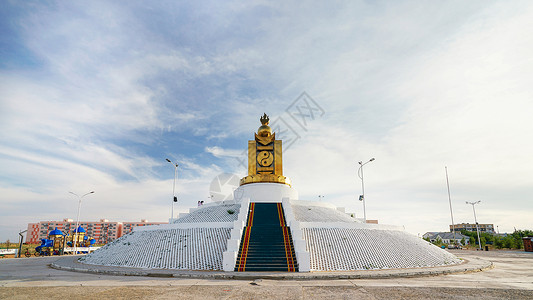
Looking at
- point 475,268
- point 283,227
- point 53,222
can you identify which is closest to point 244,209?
point 283,227

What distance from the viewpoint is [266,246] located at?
19547 millimetres

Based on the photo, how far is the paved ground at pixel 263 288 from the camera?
1123 centimetres

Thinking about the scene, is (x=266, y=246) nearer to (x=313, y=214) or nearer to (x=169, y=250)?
(x=169, y=250)

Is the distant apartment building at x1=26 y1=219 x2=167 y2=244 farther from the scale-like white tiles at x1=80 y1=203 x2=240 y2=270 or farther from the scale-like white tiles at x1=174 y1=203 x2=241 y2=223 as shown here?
the scale-like white tiles at x1=80 y1=203 x2=240 y2=270

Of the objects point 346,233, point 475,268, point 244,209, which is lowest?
point 475,268

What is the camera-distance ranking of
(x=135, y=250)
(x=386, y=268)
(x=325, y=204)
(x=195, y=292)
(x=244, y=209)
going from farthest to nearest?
(x=325, y=204)
(x=244, y=209)
(x=135, y=250)
(x=386, y=268)
(x=195, y=292)

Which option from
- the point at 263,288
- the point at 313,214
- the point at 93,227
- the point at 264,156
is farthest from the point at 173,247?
the point at 93,227

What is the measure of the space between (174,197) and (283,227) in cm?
1745

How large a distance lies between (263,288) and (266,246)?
275 inches

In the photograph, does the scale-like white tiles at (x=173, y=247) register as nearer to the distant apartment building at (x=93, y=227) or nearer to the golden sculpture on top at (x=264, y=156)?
the golden sculpture on top at (x=264, y=156)

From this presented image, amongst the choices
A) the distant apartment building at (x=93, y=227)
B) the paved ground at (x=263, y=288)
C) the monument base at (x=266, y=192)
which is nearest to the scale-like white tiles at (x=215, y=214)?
the monument base at (x=266, y=192)

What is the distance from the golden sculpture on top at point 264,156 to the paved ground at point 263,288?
1962 cm

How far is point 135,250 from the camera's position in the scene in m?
21.7

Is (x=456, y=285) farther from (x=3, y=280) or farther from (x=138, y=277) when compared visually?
(x=3, y=280)
